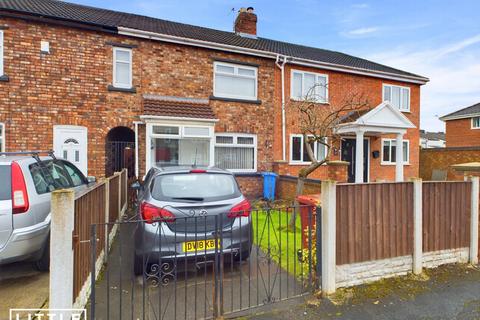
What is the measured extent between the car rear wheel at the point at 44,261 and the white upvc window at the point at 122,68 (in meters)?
6.73

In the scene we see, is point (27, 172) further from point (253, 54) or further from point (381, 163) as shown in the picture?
point (381, 163)

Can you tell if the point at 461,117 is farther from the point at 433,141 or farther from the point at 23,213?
the point at 23,213

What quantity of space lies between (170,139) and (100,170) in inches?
95.5

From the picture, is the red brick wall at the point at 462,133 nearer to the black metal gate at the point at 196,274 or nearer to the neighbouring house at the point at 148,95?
the neighbouring house at the point at 148,95

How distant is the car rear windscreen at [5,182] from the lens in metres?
3.41

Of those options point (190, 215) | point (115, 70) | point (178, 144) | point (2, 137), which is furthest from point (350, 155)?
point (2, 137)

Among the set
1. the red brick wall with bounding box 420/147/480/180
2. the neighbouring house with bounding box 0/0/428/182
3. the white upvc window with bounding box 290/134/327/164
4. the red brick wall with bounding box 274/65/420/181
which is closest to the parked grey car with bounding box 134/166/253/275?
the neighbouring house with bounding box 0/0/428/182

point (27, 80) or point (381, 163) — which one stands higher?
point (27, 80)

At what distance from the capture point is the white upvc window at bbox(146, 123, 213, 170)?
9172 mm

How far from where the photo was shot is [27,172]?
12.0 feet

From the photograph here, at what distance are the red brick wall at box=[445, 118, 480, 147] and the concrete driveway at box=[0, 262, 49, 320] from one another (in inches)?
1090

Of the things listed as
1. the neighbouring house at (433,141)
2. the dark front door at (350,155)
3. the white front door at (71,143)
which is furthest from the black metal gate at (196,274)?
the neighbouring house at (433,141)

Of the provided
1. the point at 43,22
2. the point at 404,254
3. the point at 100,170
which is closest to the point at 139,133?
the point at 100,170

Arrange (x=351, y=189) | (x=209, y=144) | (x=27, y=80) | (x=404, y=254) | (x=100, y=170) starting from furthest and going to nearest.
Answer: (x=209, y=144)
(x=100, y=170)
(x=27, y=80)
(x=404, y=254)
(x=351, y=189)
